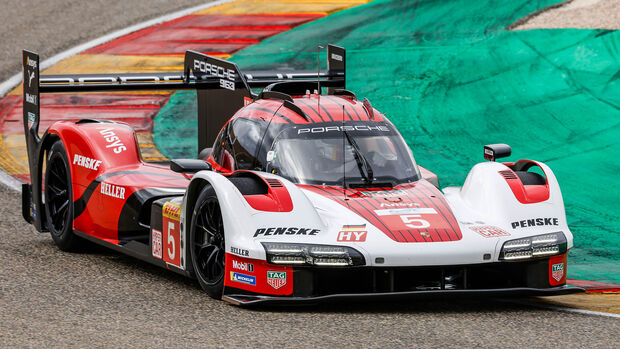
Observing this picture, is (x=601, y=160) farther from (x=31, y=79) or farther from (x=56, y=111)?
(x=56, y=111)

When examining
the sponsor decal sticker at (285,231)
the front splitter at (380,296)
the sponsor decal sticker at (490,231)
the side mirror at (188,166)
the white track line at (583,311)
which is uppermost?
the side mirror at (188,166)

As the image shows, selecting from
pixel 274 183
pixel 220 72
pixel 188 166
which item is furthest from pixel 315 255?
pixel 220 72

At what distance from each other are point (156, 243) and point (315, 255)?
1899 millimetres

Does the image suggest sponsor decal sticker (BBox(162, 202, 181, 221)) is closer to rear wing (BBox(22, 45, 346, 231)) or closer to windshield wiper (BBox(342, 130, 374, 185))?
windshield wiper (BBox(342, 130, 374, 185))

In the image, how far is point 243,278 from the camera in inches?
283

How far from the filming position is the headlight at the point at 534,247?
724 cm

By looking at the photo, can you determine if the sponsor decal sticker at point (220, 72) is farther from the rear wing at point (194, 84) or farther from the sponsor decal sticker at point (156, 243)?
the sponsor decal sticker at point (156, 243)

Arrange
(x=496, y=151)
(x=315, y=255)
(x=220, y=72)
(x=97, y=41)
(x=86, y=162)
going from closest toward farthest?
(x=315, y=255), (x=496, y=151), (x=86, y=162), (x=220, y=72), (x=97, y=41)

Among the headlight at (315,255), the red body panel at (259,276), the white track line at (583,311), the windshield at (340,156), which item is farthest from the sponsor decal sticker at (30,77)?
the white track line at (583,311)

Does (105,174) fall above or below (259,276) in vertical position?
above

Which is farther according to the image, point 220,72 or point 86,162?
point 220,72

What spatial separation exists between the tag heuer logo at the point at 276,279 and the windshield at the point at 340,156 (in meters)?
1.07

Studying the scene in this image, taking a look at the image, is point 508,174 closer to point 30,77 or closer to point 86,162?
point 86,162

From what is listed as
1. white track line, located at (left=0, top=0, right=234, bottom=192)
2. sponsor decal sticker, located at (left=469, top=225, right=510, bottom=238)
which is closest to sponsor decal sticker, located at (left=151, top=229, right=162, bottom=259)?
sponsor decal sticker, located at (left=469, top=225, right=510, bottom=238)
